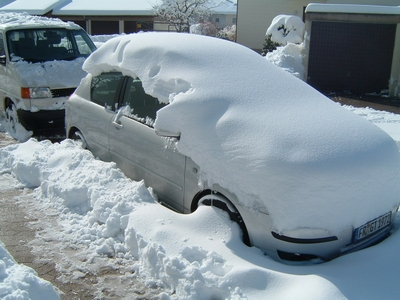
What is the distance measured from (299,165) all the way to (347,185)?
0.41 meters

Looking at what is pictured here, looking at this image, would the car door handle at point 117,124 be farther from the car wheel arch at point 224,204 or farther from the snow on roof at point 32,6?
the snow on roof at point 32,6

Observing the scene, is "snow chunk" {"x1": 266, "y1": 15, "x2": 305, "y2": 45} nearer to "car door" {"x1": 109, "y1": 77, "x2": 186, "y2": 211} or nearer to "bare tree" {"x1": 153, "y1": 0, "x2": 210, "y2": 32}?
"car door" {"x1": 109, "y1": 77, "x2": 186, "y2": 211}

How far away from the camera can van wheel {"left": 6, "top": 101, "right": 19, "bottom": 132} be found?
820 cm

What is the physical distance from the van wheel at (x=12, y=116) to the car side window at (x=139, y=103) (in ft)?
12.2

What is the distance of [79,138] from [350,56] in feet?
30.9

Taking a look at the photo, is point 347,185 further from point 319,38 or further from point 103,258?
point 319,38

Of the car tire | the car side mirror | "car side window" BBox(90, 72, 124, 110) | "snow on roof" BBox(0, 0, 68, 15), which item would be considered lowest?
the car tire

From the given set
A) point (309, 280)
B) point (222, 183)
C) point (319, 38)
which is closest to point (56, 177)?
point (222, 183)

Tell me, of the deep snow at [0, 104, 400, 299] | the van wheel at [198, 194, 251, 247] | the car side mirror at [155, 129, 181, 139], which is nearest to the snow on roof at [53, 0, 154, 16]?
the deep snow at [0, 104, 400, 299]

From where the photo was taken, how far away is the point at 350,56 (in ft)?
43.2

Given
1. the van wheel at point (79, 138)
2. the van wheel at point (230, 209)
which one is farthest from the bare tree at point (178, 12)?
the van wheel at point (230, 209)

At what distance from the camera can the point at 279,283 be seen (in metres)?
3.46

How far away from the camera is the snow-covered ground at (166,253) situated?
3406mm

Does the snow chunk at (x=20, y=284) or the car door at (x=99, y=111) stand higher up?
the car door at (x=99, y=111)
